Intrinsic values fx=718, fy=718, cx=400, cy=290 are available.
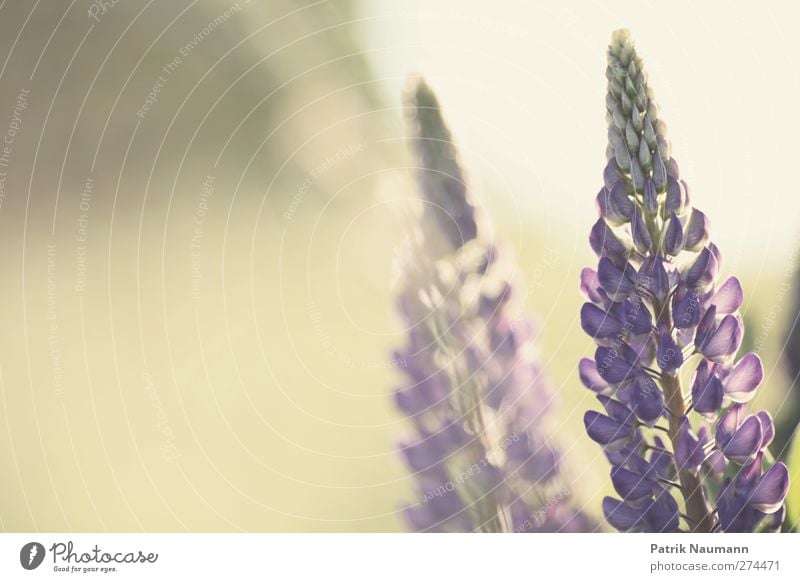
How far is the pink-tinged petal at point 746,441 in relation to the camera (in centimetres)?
78

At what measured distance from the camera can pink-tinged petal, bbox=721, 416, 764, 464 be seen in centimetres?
78

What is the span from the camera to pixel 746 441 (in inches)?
31.0

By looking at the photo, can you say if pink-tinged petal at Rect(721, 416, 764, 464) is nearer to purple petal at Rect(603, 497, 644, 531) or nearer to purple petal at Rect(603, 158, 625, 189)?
purple petal at Rect(603, 497, 644, 531)

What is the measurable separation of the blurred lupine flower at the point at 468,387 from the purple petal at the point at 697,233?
0.24 m

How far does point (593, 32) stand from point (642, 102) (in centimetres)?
71

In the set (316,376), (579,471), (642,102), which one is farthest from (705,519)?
(316,376)

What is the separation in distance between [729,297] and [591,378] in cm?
18

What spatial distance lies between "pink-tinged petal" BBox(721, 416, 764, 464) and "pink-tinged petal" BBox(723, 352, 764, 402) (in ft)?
0.10

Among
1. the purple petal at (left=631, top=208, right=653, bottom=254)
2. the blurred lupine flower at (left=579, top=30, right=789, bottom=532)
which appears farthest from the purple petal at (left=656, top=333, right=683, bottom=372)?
the purple petal at (left=631, top=208, right=653, bottom=254)
